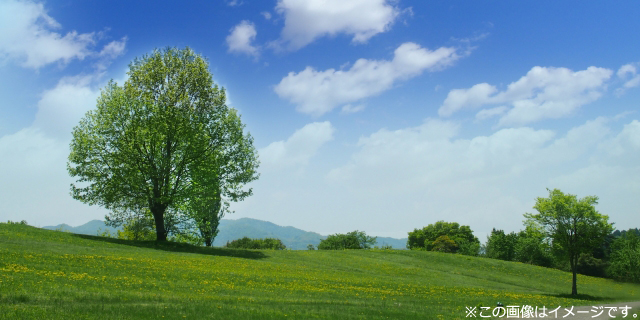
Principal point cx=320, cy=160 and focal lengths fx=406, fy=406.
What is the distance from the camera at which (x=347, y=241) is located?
12738 cm

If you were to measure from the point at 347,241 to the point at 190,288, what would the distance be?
104928 mm

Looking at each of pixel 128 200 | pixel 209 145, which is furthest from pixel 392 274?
pixel 128 200

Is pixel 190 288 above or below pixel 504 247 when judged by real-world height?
below

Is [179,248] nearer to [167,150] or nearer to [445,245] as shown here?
[167,150]

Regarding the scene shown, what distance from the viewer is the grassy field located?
1817 cm

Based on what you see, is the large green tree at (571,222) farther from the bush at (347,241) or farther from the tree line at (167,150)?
the bush at (347,241)

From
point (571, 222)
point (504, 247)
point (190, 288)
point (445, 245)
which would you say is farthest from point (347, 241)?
point (190, 288)

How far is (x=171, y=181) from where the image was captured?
53.6m

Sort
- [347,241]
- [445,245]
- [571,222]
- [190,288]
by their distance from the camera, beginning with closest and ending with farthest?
[190,288], [571,222], [347,241], [445,245]

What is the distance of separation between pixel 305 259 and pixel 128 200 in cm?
2521

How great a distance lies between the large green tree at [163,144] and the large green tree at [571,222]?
36957 mm

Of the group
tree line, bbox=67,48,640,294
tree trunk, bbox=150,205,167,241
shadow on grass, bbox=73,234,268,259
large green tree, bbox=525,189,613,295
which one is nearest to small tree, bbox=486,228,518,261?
tree line, bbox=67,48,640,294

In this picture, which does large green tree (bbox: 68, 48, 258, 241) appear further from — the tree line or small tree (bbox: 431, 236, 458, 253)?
small tree (bbox: 431, 236, 458, 253)

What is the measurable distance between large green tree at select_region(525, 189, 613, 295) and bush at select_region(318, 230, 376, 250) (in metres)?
86.1
